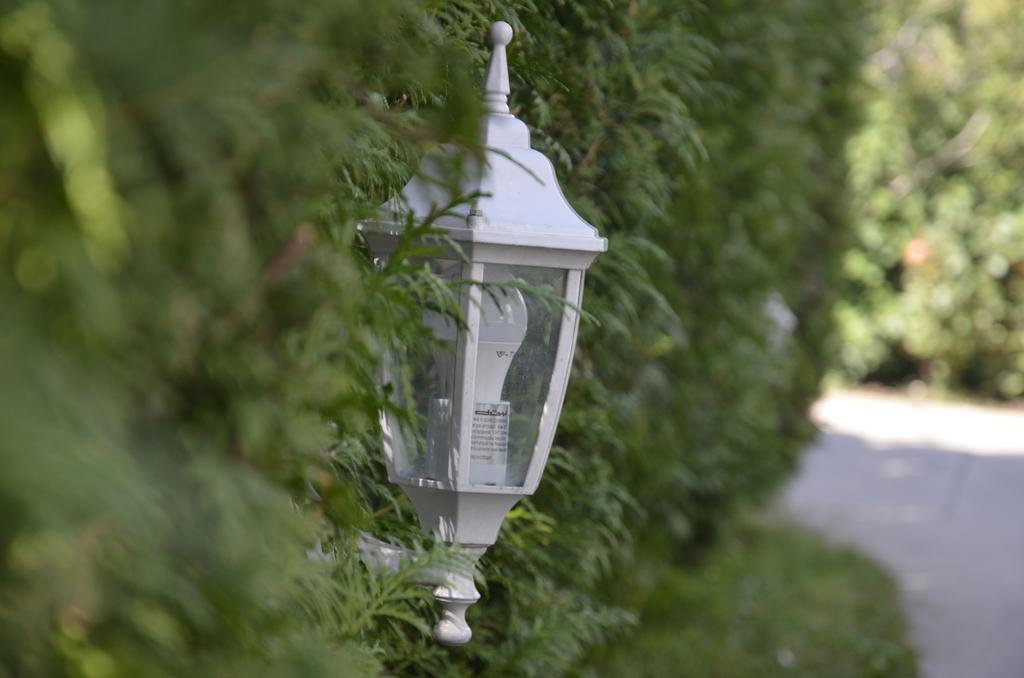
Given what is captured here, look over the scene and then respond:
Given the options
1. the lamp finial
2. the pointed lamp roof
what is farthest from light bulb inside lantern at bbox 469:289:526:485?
the lamp finial

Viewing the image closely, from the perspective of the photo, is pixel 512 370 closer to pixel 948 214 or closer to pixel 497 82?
pixel 497 82

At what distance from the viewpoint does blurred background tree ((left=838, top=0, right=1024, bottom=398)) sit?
13359 mm

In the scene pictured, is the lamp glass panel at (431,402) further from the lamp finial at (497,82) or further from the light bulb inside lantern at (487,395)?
the lamp finial at (497,82)

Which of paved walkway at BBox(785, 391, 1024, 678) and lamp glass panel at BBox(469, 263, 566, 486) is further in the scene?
paved walkway at BBox(785, 391, 1024, 678)

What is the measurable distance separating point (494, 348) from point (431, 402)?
142mm

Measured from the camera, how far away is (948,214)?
13445 millimetres

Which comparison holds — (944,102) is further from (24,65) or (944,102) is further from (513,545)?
(24,65)

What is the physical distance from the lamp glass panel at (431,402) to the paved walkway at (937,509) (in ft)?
13.9

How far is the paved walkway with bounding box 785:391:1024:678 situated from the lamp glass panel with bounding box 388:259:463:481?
13.9ft

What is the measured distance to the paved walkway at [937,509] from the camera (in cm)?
634

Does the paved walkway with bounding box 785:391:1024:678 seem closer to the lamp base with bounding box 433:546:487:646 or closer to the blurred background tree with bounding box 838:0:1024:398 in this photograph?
the blurred background tree with bounding box 838:0:1024:398

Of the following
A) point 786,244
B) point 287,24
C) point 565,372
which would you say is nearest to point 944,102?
point 786,244

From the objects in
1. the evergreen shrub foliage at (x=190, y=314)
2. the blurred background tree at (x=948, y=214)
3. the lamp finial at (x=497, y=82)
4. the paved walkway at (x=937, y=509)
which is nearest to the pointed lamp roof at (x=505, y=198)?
the lamp finial at (x=497, y=82)

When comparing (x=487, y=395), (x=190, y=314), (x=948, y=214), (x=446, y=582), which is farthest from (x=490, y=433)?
(x=948, y=214)
